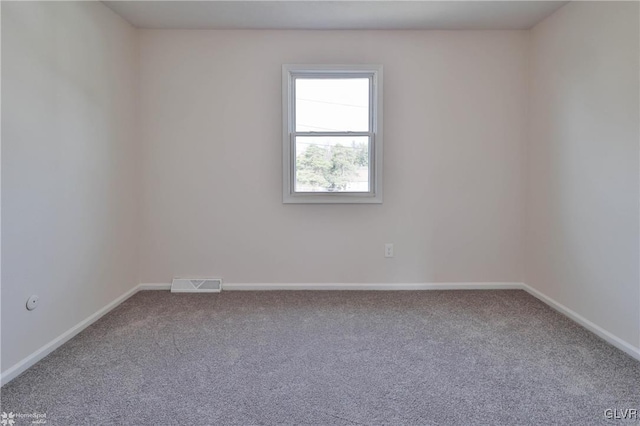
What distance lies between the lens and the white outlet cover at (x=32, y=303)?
6.44 ft

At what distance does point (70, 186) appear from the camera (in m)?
2.33

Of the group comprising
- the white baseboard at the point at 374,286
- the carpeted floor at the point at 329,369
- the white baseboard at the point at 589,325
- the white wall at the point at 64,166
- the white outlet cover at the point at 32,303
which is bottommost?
the carpeted floor at the point at 329,369

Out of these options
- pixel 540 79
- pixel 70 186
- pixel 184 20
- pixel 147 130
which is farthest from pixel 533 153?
pixel 70 186

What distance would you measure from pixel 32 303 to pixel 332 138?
246 cm

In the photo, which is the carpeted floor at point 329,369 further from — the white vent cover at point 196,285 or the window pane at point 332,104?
the window pane at point 332,104

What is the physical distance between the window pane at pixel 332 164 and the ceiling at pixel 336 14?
98cm

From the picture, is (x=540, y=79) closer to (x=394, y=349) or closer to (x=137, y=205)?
(x=394, y=349)

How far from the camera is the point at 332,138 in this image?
3.22 meters

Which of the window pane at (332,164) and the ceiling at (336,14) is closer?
the ceiling at (336,14)

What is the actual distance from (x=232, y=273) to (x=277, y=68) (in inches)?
75.5

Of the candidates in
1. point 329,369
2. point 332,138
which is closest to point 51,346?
point 329,369

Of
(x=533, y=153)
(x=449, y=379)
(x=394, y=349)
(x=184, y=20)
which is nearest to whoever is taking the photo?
(x=449, y=379)

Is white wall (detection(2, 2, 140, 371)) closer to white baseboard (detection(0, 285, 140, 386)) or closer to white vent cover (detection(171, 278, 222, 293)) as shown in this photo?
white baseboard (detection(0, 285, 140, 386))

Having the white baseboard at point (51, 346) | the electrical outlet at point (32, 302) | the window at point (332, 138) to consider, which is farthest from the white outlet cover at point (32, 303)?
the window at point (332, 138)
